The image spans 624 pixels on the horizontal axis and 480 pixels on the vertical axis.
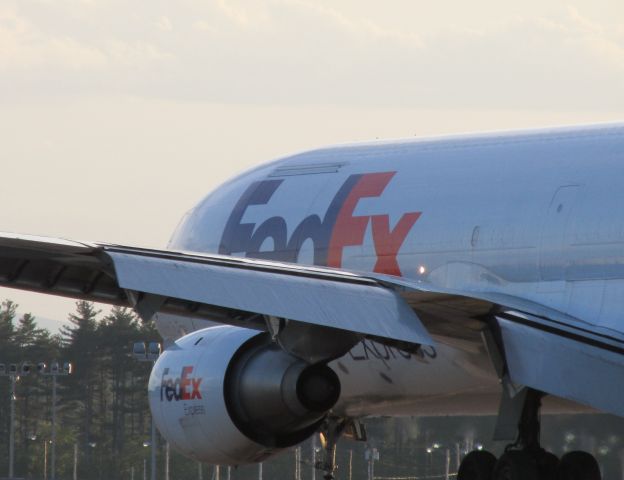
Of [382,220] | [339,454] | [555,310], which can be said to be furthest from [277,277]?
[339,454]

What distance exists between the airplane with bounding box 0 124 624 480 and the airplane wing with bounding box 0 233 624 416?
0.02 m

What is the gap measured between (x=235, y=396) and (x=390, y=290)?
12.0 feet

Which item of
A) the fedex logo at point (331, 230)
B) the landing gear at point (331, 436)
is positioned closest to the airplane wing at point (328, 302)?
the fedex logo at point (331, 230)

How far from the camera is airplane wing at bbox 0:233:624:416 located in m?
15.4

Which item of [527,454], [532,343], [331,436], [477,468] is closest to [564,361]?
[532,343]

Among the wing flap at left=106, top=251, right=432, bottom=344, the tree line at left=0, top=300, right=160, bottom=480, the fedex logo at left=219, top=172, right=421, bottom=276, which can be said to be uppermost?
the tree line at left=0, top=300, right=160, bottom=480

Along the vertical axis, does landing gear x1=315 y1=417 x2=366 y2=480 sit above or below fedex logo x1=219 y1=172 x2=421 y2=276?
below

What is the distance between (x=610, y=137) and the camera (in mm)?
19406

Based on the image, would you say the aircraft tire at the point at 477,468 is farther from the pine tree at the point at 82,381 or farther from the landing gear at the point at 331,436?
the pine tree at the point at 82,381

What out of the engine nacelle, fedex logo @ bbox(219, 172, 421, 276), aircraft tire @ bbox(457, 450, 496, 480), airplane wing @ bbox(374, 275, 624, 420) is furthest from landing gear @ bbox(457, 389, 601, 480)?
fedex logo @ bbox(219, 172, 421, 276)

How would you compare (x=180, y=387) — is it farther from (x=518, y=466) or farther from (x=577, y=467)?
(x=577, y=467)

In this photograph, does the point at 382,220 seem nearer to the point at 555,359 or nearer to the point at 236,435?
the point at 236,435

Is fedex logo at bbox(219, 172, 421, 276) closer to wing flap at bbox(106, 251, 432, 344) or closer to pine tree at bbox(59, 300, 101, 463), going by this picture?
wing flap at bbox(106, 251, 432, 344)

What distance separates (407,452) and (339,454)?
9.54m
